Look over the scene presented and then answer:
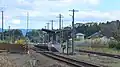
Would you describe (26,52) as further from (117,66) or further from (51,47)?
(117,66)

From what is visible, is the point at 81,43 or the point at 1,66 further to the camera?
the point at 81,43

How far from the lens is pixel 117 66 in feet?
94.3

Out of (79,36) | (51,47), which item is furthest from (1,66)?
(79,36)

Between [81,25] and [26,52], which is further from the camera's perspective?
[81,25]

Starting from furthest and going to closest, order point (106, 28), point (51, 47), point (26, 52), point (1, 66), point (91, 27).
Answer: point (91, 27)
point (106, 28)
point (51, 47)
point (26, 52)
point (1, 66)

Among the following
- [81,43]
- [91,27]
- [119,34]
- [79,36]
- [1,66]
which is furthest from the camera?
[91,27]

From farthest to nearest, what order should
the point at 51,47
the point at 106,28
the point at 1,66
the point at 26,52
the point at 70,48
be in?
1. the point at 106,28
2. the point at 51,47
3. the point at 70,48
4. the point at 26,52
5. the point at 1,66

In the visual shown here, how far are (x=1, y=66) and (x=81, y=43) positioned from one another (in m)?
91.4

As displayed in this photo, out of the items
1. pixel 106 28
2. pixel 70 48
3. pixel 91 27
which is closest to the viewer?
pixel 70 48

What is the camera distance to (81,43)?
108625 mm

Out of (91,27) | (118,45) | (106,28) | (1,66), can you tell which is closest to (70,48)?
(118,45)

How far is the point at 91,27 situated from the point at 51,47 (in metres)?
106

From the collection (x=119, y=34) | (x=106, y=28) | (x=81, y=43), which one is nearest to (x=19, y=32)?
(x=106, y=28)

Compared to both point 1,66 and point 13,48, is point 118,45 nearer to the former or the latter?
point 13,48
